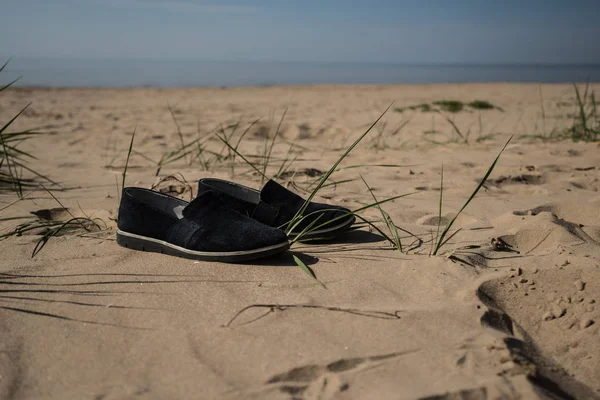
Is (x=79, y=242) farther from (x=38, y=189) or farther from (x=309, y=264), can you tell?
(x=38, y=189)

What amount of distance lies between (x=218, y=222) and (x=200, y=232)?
78mm

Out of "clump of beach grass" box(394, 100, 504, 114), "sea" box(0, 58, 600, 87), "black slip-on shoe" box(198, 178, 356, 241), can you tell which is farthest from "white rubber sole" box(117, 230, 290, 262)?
"sea" box(0, 58, 600, 87)

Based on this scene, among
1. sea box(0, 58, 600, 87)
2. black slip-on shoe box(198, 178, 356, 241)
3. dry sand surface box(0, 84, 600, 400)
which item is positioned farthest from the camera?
sea box(0, 58, 600, 87)

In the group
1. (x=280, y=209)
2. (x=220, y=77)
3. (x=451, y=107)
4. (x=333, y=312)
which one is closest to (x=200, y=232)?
(x=280, y=209)

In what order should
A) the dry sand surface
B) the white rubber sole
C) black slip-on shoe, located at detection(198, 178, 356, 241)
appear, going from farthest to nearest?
black slip-on shoe, located at detection(198, 178, 356, 241), the white rubber sole, the dry sand surface

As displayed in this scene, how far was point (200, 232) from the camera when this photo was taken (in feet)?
6.23

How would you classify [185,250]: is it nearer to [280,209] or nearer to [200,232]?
[200,232]

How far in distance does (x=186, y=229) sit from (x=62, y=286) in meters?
0.45

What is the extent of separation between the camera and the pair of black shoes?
1866 millimetres

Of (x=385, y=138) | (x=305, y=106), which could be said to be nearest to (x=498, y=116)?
(x=385, y=138)

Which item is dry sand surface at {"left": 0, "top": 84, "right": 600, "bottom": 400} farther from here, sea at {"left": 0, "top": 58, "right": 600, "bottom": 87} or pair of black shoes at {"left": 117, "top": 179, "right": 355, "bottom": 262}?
sea at {"left": 0, "top": 58, "right": 600, "bottom": 87}

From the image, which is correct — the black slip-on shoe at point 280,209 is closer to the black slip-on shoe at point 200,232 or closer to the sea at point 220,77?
the black slip-on shoe at point 200,232

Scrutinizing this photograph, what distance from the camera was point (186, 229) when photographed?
1.93 metres

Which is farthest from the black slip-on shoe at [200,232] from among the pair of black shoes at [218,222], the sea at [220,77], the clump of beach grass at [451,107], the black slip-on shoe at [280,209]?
the sea at [220,77]
